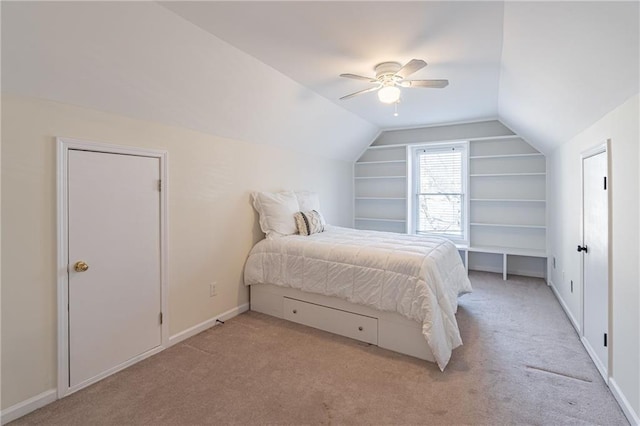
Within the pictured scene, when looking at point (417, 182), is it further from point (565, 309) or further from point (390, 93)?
point (390, 93)

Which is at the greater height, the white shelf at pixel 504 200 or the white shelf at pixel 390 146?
the white shelf at pixel 390 146

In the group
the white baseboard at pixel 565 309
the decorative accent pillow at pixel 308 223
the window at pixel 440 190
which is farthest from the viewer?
the window at pixel 440 190

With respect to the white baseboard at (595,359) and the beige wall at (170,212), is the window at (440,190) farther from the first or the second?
the white baseboard at (595,359)

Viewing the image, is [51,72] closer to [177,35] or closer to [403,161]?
[177,35]

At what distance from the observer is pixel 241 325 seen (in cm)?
328

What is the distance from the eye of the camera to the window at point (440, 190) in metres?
5.38

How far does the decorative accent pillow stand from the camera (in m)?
3.81

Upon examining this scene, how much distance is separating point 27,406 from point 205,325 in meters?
1.39

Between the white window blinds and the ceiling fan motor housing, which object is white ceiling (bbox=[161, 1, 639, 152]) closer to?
the ceiling fan motor housing

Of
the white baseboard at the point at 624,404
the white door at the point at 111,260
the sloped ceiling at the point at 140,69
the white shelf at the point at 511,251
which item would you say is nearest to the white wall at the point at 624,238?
the white baseboard at the point at 624,404

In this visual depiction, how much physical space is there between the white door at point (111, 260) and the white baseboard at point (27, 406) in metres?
0.12

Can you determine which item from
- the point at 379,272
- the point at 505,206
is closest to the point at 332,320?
the point at 379,272

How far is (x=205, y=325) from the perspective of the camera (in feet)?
10.5

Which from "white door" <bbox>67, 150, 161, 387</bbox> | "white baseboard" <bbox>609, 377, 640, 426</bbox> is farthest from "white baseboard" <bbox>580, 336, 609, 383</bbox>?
"white door" <bbox>67, 150, 161, 387</bbox>
